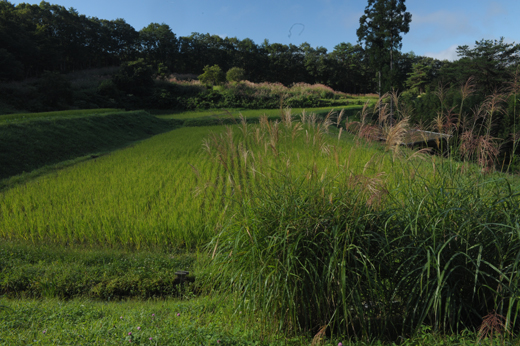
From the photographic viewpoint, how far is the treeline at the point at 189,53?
49.7m

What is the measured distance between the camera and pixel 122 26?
57344 mm

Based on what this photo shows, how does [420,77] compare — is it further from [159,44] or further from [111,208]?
[111,208]

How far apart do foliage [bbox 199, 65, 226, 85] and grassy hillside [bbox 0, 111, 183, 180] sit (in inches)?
879

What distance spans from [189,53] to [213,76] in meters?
22.4

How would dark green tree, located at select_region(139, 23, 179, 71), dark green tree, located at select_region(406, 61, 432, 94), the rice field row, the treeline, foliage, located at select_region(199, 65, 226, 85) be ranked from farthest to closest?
dark green tree, located at select_region(139, 23, 179, 71)
the treeline
dark green tree, located at select_region(406, 61, 432, 94)
foliage, located at select_region(199, 65, 226, 85)
the rice field row

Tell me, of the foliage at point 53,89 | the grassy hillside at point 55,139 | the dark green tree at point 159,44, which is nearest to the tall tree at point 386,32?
the grassy hillside at point 55,139

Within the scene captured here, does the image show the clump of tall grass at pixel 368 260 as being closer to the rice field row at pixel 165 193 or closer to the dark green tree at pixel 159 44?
the rice field row at pixel 165 193

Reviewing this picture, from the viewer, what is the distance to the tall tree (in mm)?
22547

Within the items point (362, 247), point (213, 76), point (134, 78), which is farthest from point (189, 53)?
point (362, 247)

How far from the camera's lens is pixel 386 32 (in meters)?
22.4

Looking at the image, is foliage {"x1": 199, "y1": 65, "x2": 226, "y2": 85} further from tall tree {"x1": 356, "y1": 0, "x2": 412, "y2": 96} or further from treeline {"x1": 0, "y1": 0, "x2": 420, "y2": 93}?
tall tree {"x1": 356, "y1": 0, "x2": 412, "y2": 96}

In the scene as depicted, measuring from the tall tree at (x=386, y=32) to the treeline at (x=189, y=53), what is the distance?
26742 millimetres

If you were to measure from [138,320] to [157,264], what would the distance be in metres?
1.31

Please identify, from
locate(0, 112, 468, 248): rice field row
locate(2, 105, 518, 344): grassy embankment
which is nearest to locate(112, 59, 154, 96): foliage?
locate(0, 112, 468, 248): rice field row
